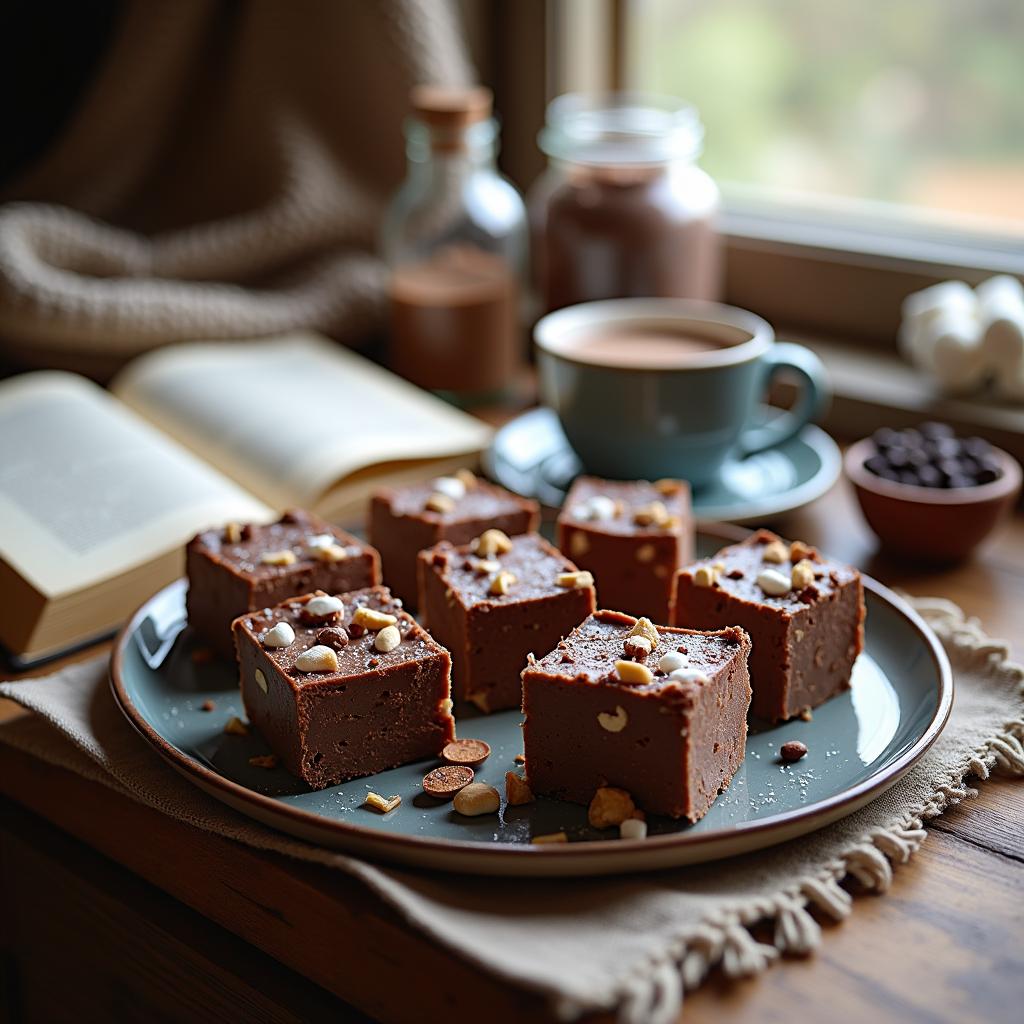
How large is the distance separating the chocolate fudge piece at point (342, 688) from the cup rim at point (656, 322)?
0.51m

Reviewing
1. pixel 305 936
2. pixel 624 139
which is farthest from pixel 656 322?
pixel 305 936

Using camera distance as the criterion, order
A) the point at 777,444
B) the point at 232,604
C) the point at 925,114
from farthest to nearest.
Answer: the point at 925,114
the point at 777,444
the point at 232,604

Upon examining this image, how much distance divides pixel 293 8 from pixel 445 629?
1338mm

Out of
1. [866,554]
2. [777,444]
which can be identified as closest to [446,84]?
[777,444]

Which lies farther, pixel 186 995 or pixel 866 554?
pixel 866 554

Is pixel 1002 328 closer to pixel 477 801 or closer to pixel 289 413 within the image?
pixel 289 413

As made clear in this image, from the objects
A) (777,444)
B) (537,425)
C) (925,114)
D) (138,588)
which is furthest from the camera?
(925,114)

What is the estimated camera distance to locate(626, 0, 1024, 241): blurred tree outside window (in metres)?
1.79

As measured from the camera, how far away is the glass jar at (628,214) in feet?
5.67

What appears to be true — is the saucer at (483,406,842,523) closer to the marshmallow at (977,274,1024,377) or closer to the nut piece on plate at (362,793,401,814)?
the marshmallow at (977,274,1024,377)

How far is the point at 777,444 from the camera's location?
1567 mm

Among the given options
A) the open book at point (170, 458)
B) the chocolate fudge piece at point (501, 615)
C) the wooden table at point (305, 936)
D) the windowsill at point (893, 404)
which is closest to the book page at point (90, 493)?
the open book at point (170, 458)

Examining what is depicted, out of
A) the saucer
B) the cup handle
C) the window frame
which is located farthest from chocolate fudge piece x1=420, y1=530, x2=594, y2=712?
the window frame

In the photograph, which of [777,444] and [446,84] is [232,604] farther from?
[446,84]
